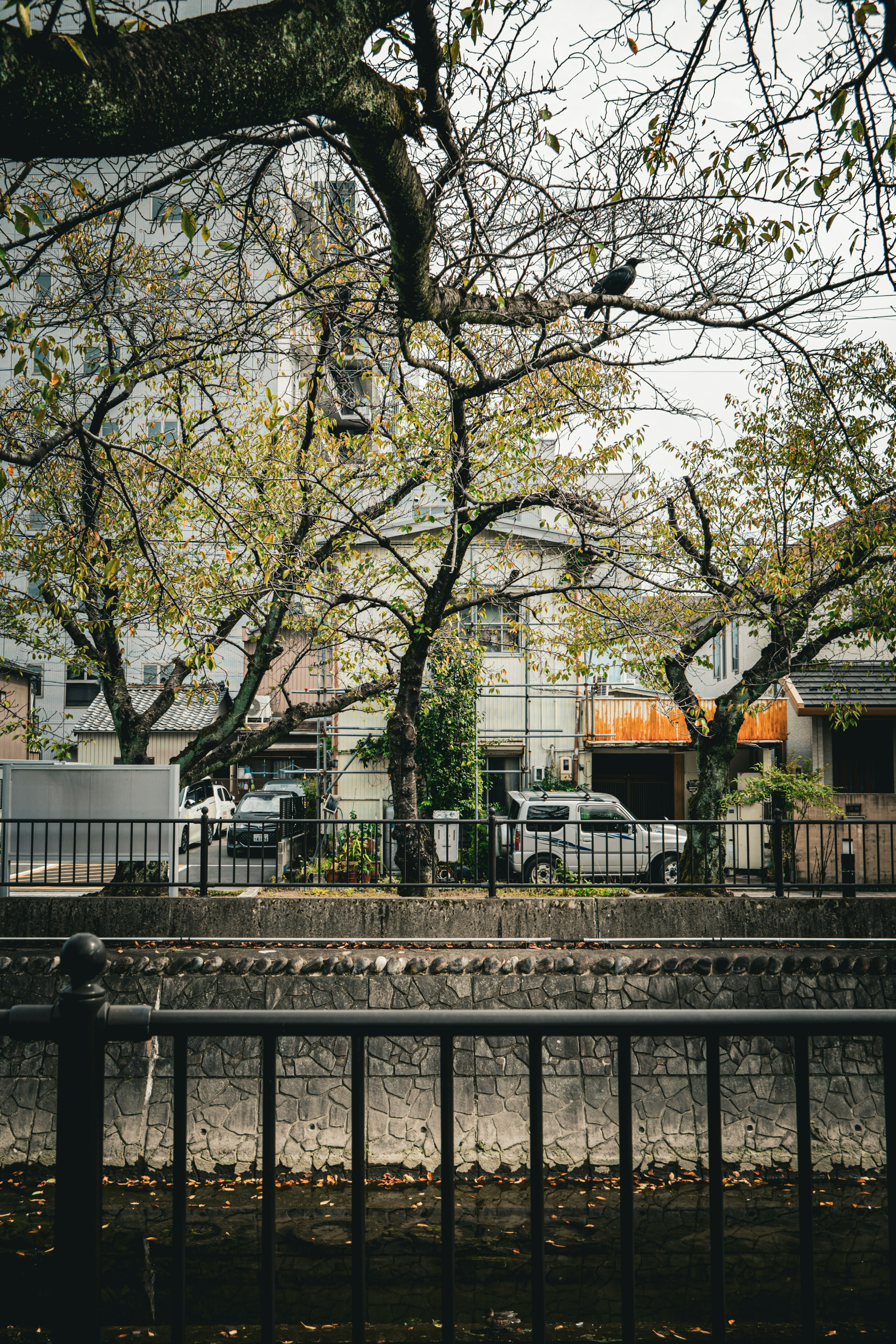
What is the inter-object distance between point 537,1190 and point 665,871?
1104 centimetres

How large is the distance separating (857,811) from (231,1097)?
1381cm

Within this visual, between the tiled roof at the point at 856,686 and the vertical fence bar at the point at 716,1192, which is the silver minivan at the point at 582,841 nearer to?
the tiled roof at the point at 856,686

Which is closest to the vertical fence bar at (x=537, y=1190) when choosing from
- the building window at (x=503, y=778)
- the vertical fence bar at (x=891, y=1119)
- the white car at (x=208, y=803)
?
the vertical fence bar at (x=891, y=1119)

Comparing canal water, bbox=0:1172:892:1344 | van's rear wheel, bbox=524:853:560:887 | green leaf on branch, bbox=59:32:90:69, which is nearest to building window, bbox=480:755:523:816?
van's rear wheel, bbox=524:853:560:887

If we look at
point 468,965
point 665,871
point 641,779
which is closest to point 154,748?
point 641,779

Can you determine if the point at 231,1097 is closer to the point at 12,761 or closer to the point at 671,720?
the point at 12,761

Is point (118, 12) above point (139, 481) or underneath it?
above

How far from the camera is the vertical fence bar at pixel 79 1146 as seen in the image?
4.86 ft

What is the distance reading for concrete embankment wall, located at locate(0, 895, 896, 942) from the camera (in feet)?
27.6

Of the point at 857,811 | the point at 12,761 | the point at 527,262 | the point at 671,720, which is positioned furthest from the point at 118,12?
the point at 857,811

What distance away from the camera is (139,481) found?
31.3 ft

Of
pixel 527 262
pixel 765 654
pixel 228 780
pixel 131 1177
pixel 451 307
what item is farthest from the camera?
pixel 228 780

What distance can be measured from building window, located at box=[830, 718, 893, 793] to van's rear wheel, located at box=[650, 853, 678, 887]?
571 cm

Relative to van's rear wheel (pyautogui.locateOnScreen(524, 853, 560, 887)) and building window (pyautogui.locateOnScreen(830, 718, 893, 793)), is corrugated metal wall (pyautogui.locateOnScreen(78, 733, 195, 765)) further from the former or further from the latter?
building window (pyautogui.locateOnScreen(830, 718, 893, 793))
